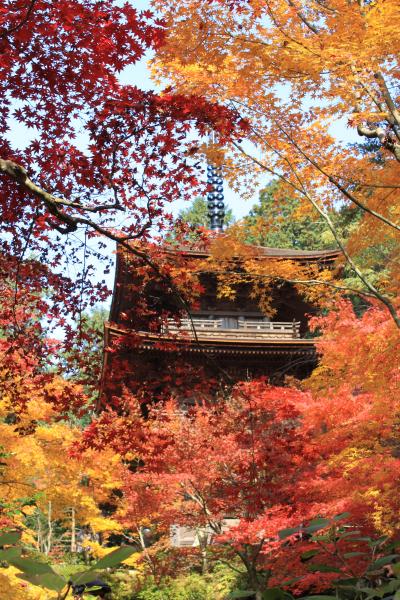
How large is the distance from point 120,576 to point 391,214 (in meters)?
11.3

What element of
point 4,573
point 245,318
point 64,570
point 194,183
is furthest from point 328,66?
point 64,570

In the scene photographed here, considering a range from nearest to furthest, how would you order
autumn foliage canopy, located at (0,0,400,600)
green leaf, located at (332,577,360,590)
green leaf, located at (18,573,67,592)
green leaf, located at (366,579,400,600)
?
green leaf, located at (18,573,67,592), green leaf, located at (366,579,400,600), green leaf, located at (332,577,360,590), autumn foliage canopy, located at (0,0,400,600)

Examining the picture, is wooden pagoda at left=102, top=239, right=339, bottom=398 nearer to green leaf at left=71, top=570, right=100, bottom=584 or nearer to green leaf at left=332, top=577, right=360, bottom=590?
green leaf at left=332, top=577, right=360, bottom=590

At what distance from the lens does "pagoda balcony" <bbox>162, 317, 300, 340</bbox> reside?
15.8 meters

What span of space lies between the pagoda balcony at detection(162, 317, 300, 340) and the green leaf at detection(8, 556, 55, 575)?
1420 cm

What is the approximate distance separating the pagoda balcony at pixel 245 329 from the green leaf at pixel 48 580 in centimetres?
1423

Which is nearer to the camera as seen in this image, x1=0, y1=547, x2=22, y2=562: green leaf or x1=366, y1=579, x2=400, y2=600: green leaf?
x1=0, y1=547, x2=22, y2=562: green leaf

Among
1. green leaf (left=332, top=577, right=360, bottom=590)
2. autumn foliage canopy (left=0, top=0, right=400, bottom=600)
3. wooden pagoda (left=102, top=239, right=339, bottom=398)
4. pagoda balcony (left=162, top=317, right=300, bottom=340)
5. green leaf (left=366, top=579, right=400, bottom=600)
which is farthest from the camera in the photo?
pagoda balcony (left=162, top=317, right=300, bottom=340)

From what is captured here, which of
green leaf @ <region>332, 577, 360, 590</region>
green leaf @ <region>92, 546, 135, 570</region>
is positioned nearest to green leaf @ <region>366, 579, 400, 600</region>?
green leaf @ <region>332, 577, 360, 590</region>

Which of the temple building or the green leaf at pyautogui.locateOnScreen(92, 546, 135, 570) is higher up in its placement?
the temple building

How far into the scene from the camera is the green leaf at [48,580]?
1134 millimetres

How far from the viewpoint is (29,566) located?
1176 mm

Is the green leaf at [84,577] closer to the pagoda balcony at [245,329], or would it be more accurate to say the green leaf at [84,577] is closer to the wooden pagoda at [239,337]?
the wooden pagoda at [239,337]

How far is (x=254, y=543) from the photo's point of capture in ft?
30.5
